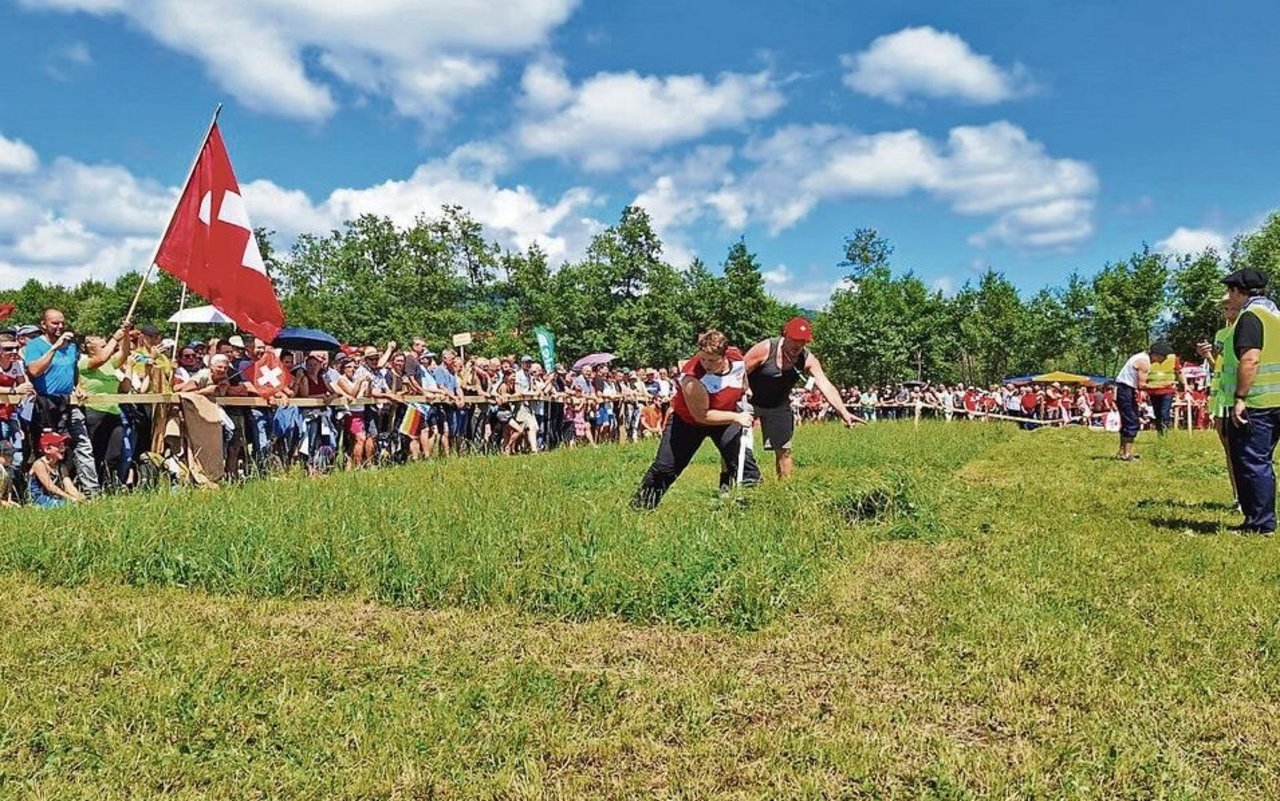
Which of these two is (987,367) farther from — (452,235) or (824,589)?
(824,589)

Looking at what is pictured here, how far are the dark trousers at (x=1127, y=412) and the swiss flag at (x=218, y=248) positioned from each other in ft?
41.9

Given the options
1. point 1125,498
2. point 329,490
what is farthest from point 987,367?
point 329,490

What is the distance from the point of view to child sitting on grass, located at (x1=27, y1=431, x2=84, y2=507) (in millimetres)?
9242

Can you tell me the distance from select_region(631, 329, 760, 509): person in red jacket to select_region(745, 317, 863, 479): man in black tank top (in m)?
0.85

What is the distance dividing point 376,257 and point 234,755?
69092 millimetres

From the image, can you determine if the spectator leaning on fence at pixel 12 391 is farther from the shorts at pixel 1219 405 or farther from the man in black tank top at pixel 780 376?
the shorts at pixel 1219 405

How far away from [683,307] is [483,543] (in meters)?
51.0

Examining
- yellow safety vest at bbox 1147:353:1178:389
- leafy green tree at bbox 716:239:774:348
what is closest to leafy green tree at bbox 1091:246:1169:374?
leafy green tree at bbox 716:239:774:348

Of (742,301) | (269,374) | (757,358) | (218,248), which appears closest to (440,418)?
(269,374)

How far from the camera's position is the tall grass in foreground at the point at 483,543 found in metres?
5.38

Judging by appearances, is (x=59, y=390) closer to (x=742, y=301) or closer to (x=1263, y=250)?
(x=742, y=301)

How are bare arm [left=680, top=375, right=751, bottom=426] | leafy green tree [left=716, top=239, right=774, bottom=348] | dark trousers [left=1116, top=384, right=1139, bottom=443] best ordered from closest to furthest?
bare arm [left=680, top=375, right=751, bottom=426] → dark trousers [left=1116, top=384, right=1139, bottom=443] → leafy green tree [left=716, top=239, right=774, bottom=348]

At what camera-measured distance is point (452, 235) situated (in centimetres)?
6272

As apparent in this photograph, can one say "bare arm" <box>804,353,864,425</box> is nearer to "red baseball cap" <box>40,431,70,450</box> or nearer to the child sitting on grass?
the child sitting on grass
